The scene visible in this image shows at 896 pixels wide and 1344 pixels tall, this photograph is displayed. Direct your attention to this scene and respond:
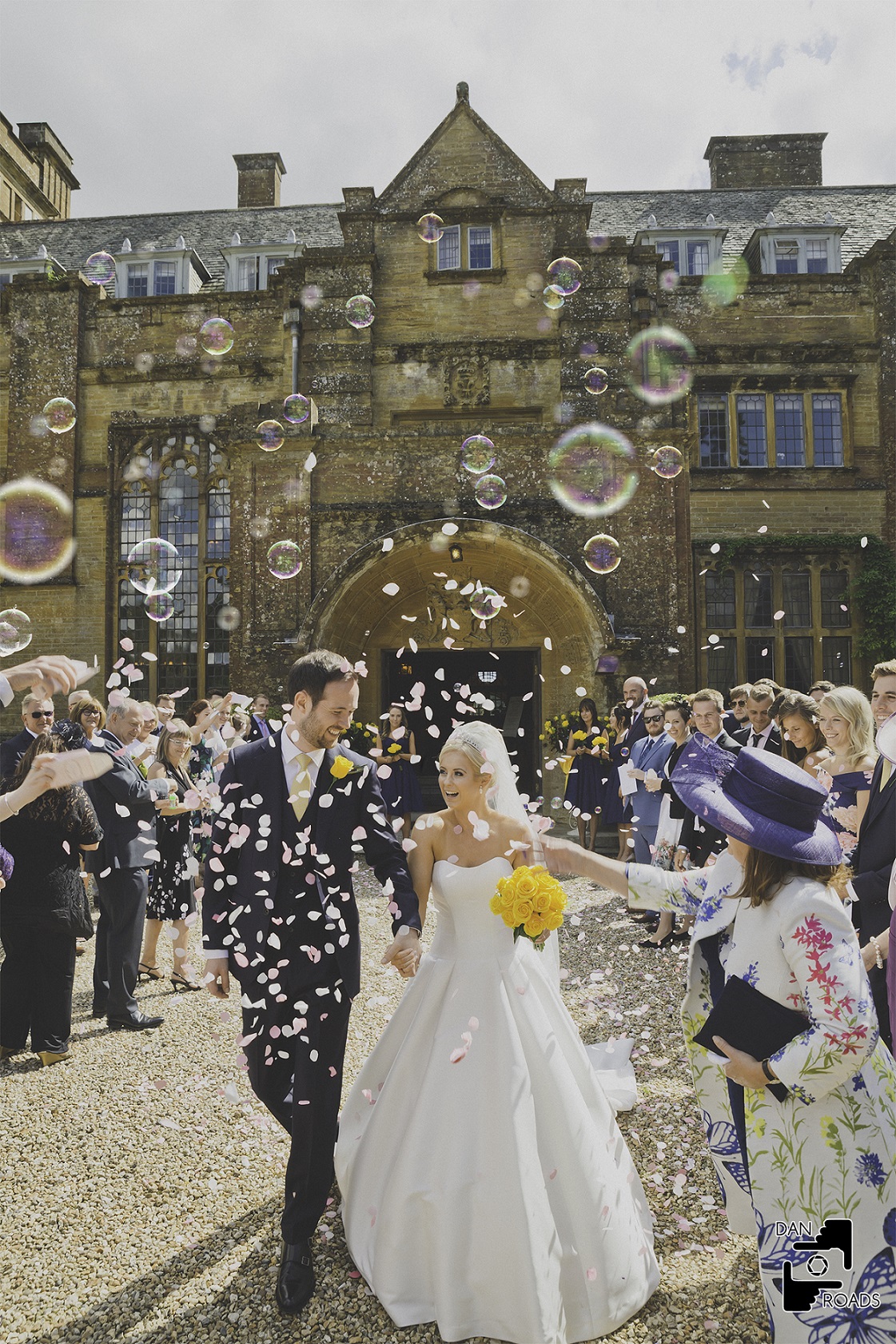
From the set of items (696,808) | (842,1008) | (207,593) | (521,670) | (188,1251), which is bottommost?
(188,1251)

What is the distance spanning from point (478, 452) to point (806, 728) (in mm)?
9882

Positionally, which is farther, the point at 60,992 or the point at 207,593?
the point at 207,593

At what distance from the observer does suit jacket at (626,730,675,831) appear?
7.81 m

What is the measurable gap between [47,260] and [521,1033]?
2100 cm

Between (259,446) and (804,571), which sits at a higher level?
(259,446)

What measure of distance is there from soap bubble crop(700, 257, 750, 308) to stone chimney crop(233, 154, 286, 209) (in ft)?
42.4

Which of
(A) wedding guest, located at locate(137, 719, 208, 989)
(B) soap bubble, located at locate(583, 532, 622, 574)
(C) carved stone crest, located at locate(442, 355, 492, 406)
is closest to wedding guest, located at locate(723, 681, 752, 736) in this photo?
(A) wedding guest, located at locate(137, 719, 208, 989)

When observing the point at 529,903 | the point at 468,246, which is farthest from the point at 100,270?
the point at 529,903

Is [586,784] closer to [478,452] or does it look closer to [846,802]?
[478,452]

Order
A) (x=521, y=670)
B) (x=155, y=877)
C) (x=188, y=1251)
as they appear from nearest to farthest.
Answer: (x=188, y=1251)
(x=155, y=877)
(x=521, y=670)

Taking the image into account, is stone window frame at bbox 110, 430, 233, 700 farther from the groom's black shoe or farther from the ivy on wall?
the groom's black shoe

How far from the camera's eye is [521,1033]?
3098 mm

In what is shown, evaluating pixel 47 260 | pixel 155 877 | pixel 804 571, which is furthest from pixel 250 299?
pixel 155 877

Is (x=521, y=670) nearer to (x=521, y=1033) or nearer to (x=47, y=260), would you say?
(x=47, y=260)
